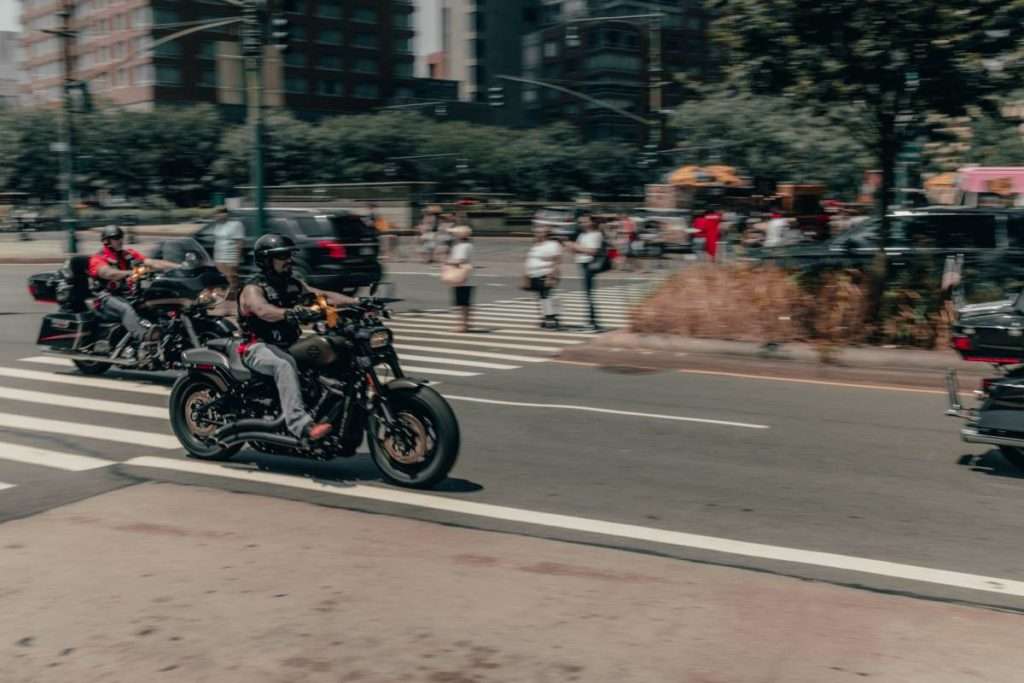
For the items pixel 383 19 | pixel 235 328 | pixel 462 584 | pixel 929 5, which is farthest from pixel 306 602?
pixel 383 19

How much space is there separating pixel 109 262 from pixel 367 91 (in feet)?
368

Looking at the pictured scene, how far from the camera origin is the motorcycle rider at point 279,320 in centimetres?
811

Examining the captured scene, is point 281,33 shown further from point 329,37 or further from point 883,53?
point 329,37

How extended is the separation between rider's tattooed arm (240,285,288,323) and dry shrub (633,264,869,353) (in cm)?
767

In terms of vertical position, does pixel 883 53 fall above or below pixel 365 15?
below

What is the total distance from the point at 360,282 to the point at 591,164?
53.3 m

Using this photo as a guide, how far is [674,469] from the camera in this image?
8.79 meters

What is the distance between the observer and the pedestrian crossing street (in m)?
9.27

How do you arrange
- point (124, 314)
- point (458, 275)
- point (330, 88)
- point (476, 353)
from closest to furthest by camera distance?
point (124, 314), point (476, 353), point (458, 275), point (330, 88)

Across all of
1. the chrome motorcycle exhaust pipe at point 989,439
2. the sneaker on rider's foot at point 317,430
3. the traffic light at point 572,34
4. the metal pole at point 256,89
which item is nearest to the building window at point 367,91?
the traffic light at point 572,34

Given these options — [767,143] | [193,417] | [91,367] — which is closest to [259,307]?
[193,417]

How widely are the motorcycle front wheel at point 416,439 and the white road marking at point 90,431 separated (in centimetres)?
233

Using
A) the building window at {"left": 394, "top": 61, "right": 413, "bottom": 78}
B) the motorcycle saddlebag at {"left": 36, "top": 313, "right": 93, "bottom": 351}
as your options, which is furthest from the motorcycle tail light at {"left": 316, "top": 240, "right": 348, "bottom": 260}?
the building window at {"left": 394, "top": 61, "right": 413, "bottom": 78}

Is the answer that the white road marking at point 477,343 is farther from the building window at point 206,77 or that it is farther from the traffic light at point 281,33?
the building window at point 206,77
